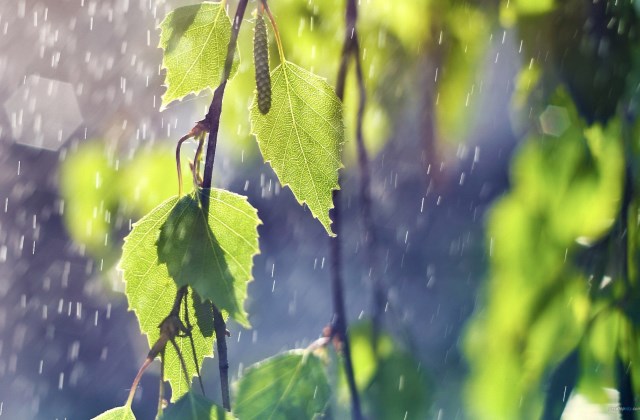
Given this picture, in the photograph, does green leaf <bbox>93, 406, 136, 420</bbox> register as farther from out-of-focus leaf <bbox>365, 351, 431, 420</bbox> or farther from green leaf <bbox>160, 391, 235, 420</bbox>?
out-of-focus leaf <bbox>365, 351, 431, 420</bbox>

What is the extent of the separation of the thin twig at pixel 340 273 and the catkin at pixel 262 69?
0.04 meters

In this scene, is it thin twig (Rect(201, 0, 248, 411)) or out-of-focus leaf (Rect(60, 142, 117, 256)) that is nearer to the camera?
thin twig (Rect(201, 0, 248, 411))

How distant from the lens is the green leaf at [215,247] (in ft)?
0.46

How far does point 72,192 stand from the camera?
0.32 metres

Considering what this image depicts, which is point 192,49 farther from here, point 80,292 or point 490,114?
point 80,292

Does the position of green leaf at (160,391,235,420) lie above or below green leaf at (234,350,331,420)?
above

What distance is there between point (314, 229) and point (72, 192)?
0.25m

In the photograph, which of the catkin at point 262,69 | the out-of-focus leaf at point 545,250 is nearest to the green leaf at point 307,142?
the catkin at point 262,69

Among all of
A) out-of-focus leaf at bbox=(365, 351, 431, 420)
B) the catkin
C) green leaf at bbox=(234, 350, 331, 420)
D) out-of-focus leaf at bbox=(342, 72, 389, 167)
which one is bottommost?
out-of-focus leaf at bbox=(365, 351, 431, 420)

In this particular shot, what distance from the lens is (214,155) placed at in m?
0.14

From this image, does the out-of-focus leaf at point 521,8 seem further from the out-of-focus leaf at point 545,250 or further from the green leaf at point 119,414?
the green leaf at point 119,414

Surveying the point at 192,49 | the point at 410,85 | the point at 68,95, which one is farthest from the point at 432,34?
the point at 68,95

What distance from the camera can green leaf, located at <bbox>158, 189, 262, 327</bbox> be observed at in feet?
0.46

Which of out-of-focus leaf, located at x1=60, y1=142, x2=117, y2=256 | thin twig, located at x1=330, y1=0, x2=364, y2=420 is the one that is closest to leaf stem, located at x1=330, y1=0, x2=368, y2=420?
thin twig, located at x1=330, y1=0, x2=364, y2=420
